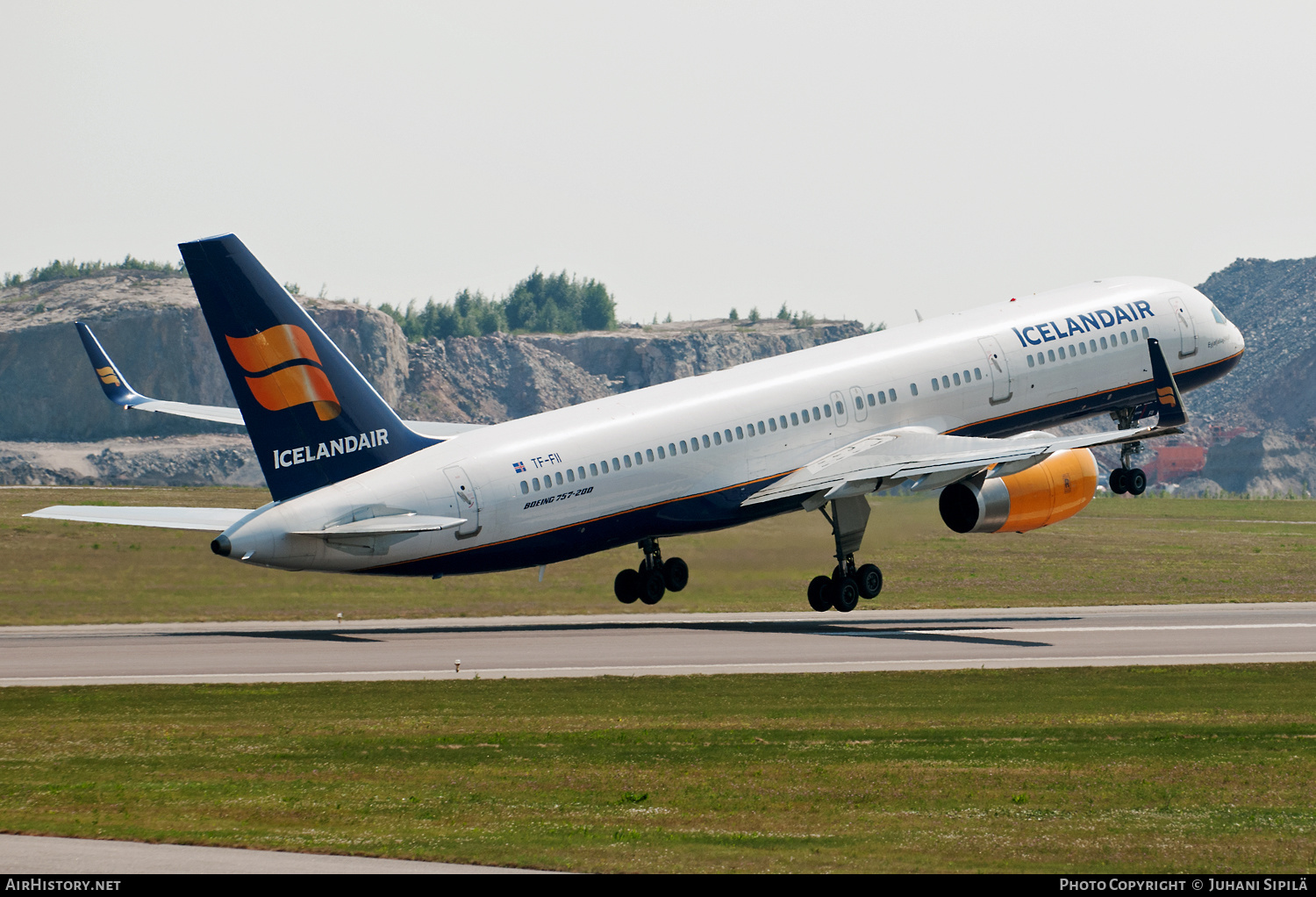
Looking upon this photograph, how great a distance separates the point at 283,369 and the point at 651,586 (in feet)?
50.8

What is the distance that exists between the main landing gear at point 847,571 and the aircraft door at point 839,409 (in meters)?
2.44

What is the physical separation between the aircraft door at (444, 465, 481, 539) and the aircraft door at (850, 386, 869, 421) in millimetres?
13475

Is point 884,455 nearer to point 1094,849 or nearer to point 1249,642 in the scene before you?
point 1249,642

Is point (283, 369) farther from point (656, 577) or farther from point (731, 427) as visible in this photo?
point (656, 577)

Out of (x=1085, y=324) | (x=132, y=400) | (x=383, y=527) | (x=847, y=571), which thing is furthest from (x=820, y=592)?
(x=132, y=400)

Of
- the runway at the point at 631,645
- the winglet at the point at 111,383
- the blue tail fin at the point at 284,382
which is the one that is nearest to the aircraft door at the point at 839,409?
the runway at the point at 631,645

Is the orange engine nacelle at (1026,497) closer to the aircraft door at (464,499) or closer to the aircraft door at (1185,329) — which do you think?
the aircraft door at (1185,329)

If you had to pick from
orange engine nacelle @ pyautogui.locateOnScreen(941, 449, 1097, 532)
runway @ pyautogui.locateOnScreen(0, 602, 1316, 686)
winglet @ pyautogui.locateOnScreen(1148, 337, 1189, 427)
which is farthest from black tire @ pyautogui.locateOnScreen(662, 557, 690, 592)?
winglet @ pyautogui.locateOnScreen(1148, 337, 1189, 427)

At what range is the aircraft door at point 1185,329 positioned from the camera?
54.9 m

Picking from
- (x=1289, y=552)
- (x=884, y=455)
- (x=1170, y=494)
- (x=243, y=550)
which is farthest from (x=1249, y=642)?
(x=1170, y=494)

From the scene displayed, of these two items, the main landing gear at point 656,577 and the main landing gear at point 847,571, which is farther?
the main landing gear at point 656,577

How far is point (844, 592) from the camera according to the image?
49125 mm

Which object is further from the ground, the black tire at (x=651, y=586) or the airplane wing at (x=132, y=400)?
the airplane wing at (x=132, y=400)
